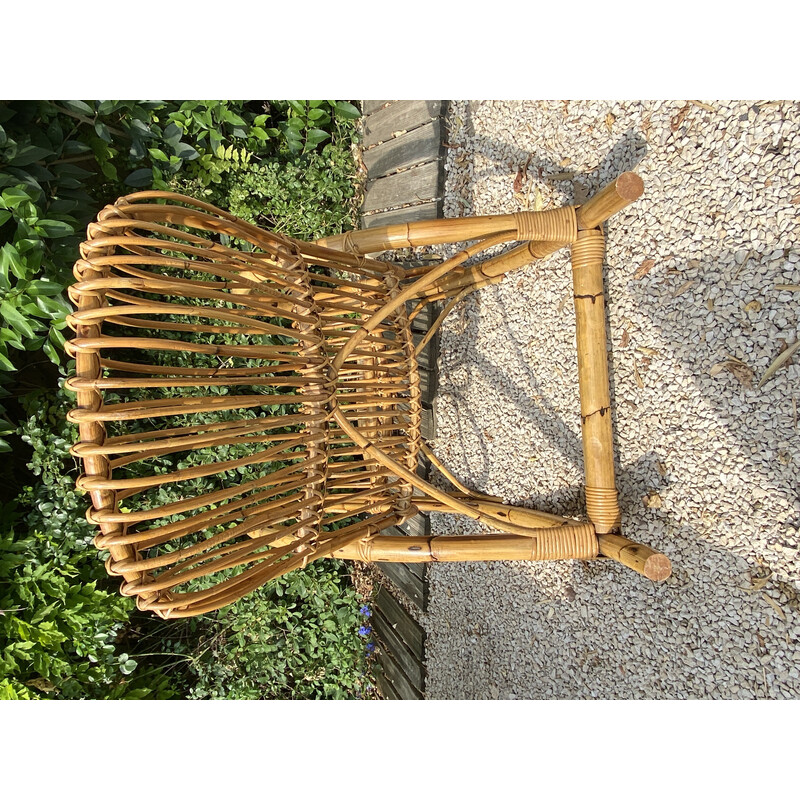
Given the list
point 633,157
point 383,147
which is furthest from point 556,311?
point 383,147

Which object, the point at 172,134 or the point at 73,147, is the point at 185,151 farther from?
the point at 73,147

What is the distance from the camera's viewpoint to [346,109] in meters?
2.32

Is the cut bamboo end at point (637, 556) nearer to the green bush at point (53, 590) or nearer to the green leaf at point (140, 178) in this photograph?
the green bush at point (53, 590)

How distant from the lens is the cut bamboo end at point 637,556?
1.04 m

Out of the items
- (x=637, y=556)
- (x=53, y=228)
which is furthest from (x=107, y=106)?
(x=637, y=556)

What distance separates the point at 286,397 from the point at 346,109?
5.78 feet

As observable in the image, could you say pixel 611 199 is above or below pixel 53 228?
below

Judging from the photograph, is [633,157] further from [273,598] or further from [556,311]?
[273,598]

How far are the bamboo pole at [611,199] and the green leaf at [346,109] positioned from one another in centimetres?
151

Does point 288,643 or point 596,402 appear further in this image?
point 288,643

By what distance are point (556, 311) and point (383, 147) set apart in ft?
3.90

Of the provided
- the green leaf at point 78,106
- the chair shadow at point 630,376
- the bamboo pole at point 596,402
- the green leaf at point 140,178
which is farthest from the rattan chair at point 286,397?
the green leaf at point 140,178

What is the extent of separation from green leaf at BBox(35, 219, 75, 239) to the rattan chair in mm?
420

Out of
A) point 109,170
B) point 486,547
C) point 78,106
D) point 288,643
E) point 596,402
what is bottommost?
point 288,643
